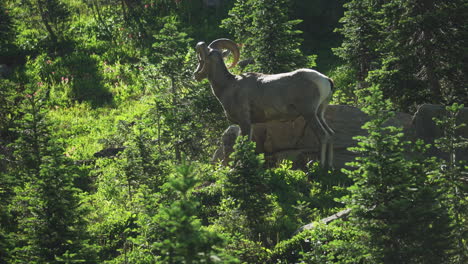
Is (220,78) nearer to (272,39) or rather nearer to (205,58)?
(205,58)

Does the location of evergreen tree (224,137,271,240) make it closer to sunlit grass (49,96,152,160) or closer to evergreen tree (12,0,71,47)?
sunlit grass (49,96,152,160)

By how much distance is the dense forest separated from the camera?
600cm

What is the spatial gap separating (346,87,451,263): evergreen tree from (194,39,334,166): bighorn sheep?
4.48 m

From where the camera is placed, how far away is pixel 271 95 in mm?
10992

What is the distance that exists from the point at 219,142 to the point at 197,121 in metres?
0.96

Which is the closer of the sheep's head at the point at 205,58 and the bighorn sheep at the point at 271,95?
the bighorn sheep at the point at 271,95

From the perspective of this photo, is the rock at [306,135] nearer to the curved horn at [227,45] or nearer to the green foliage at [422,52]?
the green foliage at [422,52]

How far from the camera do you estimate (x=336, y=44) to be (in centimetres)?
2302

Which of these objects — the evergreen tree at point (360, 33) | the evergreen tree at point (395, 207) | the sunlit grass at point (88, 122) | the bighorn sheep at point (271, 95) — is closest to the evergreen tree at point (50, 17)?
the sunlit grass at point (88, 122)

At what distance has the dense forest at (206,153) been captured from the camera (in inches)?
236

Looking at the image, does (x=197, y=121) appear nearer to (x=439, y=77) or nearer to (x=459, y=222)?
(x=439, y=77)

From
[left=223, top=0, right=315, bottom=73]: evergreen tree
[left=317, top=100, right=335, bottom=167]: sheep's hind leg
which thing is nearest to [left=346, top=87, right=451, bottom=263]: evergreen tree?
[left=317, top=100, right=335, bottom=167]: sheep's hind leg

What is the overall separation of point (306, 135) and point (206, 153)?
2.92m

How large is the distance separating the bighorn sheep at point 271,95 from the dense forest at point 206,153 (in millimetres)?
836
